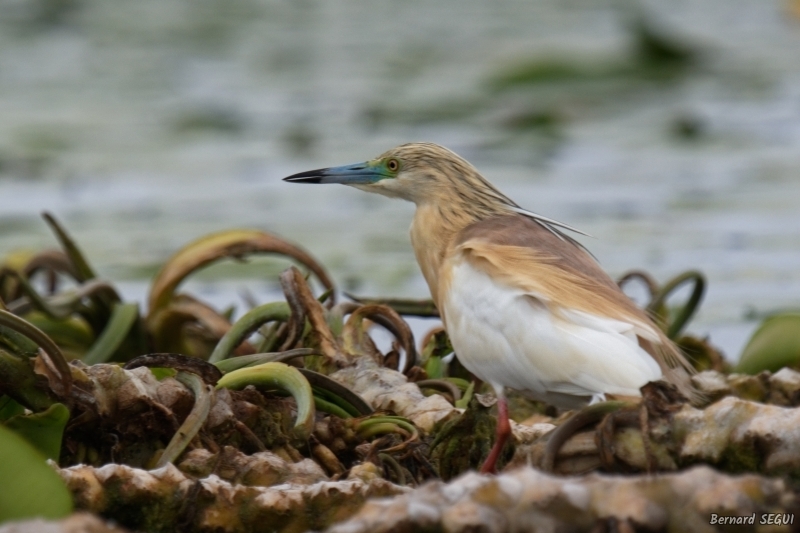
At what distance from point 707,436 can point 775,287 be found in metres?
3.85

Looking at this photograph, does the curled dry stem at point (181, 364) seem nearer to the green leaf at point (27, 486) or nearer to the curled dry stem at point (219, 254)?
the green leaf at point (27, 486)

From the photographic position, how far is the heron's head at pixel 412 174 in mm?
3350

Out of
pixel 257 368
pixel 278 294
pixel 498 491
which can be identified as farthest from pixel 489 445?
pixel 278 294

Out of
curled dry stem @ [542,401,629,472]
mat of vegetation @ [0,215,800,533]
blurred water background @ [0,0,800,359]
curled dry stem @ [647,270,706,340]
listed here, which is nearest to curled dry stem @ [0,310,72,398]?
mat of vegetation @ [0,215,800,533]

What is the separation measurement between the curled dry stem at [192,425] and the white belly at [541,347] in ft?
2.01

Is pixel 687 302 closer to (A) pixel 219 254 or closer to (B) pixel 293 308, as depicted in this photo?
(A) pixel 219 254

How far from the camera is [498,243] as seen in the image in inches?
112

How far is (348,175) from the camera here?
3393 millimetres

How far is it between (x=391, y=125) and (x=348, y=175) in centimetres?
604

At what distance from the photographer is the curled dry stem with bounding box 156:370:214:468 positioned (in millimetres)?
2146


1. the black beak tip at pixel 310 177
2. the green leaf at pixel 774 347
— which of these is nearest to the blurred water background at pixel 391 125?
the green leaf at pixel 774 347

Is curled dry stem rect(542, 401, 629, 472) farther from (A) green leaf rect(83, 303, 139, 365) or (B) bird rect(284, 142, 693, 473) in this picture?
(A) green leaf rect(83, 303, 139, 365)

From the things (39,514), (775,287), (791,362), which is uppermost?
(39,514)

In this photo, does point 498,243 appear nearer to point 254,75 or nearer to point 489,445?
point 489,445
